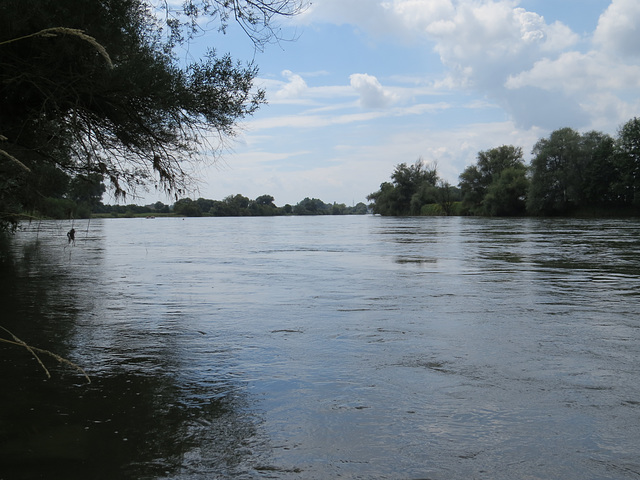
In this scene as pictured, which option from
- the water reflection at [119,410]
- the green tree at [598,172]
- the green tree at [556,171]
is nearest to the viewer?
the water reflection at [119,410]

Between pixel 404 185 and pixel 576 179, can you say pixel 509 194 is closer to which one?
pixel 576 179

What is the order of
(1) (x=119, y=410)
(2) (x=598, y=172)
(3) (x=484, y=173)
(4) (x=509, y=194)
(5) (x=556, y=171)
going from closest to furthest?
1. (1) (x=119, y=410)
2. (2) (x=598, y=172)
3. (5) (x=556, y=171)
4. (4) (x=509, y=194)
5. (3) (x=484, y=173)

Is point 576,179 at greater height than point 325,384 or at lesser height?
greater

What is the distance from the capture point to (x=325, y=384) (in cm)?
536

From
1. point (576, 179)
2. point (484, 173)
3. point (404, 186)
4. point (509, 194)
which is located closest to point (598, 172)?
point (576, 179)

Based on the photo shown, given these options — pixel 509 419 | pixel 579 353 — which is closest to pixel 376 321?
pixel 579 353

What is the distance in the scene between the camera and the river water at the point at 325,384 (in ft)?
12.3

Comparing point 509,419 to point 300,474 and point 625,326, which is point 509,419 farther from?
point 625,326

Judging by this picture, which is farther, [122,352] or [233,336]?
[233,336]

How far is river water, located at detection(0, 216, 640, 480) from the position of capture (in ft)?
12.3

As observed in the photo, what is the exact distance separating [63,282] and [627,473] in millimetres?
12414

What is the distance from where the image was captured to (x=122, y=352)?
6488mm

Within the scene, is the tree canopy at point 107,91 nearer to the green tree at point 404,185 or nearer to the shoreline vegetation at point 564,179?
the shoreline vegetation at point 564,179

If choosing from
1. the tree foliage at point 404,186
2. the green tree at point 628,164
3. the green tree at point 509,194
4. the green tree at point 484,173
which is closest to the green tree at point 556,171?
the green tree at point 628,164
